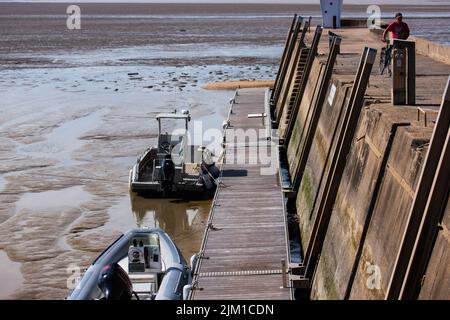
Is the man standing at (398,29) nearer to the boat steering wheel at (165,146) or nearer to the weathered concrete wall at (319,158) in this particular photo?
the weathered concrete wall at (319,158)

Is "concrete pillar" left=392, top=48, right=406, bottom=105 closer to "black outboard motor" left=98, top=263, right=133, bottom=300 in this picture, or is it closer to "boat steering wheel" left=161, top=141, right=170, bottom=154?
"black outboard motor" left=98, top=263, right=133, bottom=300

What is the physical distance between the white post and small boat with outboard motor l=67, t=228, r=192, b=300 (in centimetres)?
3562

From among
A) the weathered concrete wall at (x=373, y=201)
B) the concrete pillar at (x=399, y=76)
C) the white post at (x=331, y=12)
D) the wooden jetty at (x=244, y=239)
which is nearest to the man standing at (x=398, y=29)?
the weathered concrete wall at (x=373, y=201)

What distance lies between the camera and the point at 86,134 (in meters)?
34.5

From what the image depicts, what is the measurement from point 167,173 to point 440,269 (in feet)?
51.6

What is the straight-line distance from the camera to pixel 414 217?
8695 millimetres

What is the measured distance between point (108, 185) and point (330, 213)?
12.6 meters

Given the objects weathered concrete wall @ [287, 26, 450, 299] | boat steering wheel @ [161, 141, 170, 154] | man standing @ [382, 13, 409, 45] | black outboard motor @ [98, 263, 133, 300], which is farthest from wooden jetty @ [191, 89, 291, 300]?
man standing @ [382, 13, 409, 45]

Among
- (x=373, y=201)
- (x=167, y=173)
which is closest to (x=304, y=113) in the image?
(x=167, y=173)

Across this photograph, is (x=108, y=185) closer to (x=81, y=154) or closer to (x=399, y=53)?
(x=81, y=154)

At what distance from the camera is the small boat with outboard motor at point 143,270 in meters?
13.7

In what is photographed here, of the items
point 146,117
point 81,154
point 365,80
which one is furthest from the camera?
point 146,117
